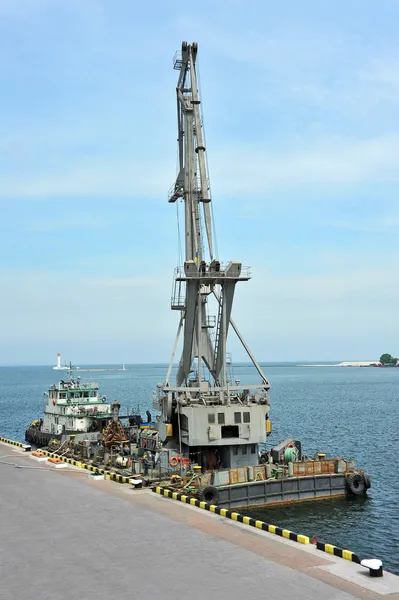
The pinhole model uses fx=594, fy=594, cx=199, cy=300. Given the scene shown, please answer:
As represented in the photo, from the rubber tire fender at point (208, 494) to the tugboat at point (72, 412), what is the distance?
83.2 ft

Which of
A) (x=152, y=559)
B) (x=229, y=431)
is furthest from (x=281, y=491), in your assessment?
(x=152, y=559)

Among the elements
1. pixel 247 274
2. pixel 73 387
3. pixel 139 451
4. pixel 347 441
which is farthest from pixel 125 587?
pixel 347 441

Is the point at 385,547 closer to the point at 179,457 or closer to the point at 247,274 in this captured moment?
the point at 179,457

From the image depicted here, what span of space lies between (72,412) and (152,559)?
40281 mm

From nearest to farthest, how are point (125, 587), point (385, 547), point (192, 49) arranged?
point (125, 587), point (385, 547), point (192, 49)

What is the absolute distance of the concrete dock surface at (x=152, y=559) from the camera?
1549 cm

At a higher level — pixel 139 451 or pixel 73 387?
pixel 73 387

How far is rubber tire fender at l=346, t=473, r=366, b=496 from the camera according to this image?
35.2 meters

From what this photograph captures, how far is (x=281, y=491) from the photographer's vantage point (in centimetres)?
3325

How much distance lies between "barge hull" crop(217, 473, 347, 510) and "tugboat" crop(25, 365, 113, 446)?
2476 cm

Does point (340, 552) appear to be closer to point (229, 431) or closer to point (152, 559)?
point (152, 559)

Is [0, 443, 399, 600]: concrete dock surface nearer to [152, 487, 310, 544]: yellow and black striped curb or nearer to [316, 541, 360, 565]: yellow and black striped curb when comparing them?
[316, 541, 360, 565]: yellow and black striped curb

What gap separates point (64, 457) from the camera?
136 feet

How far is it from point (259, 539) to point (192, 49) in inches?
1447
